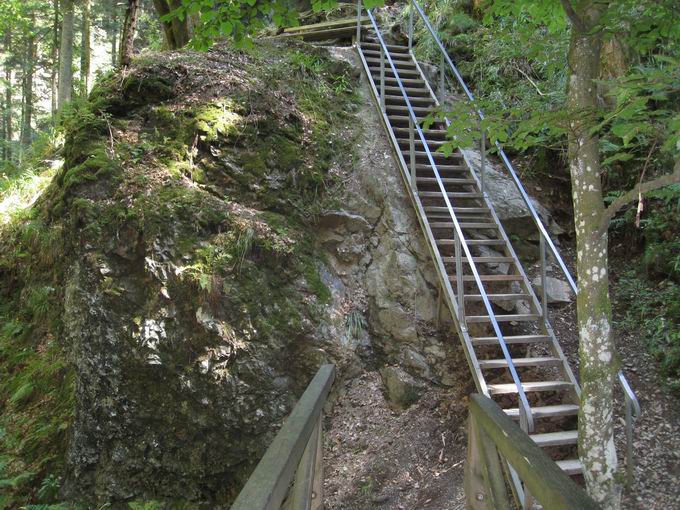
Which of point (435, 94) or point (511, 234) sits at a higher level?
point (435, 94)

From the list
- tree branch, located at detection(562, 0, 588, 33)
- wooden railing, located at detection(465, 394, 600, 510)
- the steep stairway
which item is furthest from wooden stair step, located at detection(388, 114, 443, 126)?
wooden railing, located at detection(465, 394, 600, 510)

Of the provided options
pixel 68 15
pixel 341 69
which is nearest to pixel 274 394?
pixel 341 69

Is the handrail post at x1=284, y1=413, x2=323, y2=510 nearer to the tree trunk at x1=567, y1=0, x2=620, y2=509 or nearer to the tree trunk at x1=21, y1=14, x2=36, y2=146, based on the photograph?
the tree trunk at x1=567, y1=0, x2=620, y2=509

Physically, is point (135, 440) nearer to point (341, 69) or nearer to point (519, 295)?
point (519, 295)

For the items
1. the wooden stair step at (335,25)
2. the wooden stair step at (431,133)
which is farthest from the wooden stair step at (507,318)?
the wooden stair step at (335,25)

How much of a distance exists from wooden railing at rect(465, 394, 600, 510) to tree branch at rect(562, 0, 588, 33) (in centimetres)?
250

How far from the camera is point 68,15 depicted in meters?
10.7

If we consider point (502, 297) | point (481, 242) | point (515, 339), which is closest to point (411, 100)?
point (481, 242)

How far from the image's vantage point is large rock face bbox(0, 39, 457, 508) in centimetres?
488

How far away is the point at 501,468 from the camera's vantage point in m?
2.28

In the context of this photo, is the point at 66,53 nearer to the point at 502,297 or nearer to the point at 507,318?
the point at 502,297

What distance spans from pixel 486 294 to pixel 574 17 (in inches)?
114

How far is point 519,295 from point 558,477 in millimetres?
4044

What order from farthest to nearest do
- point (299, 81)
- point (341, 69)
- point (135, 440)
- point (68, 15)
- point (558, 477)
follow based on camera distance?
point (68, 15), point (341, 69), point (299, 81), point (135, 440), point (558, 477)
